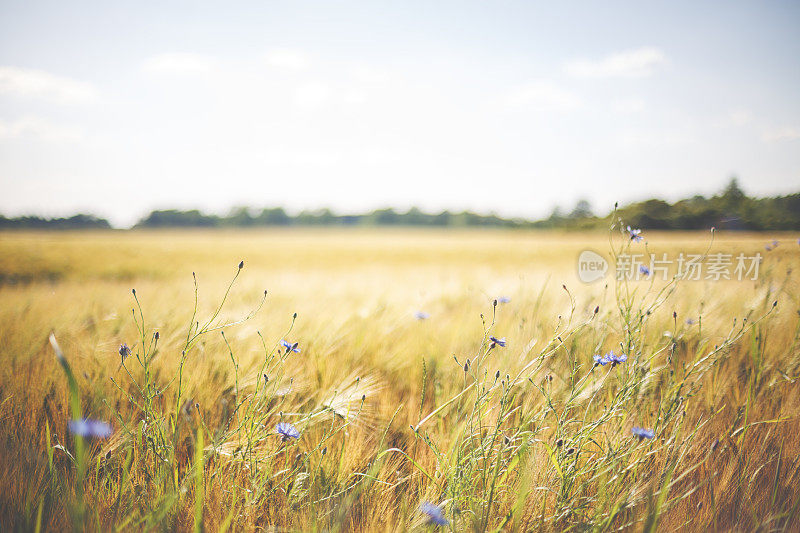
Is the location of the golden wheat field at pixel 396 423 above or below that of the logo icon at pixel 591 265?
below

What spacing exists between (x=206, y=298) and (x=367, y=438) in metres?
2.41

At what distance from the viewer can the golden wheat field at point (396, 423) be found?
84cm

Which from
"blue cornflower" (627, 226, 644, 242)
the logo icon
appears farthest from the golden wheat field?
the logo icon

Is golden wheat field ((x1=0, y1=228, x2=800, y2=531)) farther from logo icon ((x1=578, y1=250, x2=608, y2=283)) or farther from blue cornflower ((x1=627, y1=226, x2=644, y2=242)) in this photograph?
logo icon ((x1=578, y1=250, x2=608, y2=283))

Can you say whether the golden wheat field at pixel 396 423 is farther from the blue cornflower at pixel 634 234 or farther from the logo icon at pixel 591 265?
the logo icon at pixel 591 265

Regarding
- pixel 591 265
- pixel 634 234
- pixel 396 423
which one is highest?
pixel 634 234

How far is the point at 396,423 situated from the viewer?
1251 millimetres

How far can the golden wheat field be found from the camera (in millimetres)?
838

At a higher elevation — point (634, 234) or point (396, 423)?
point (634, 234)

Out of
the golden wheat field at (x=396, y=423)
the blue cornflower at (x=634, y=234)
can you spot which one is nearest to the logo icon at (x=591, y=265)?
the golden wheat field at (x=396, y=423)

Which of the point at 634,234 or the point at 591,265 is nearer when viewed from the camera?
the point at 634,234

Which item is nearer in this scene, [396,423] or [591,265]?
[396,423]

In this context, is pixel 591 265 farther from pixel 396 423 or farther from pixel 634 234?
pixel 396 423

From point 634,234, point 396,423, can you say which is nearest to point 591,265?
point 634,234
